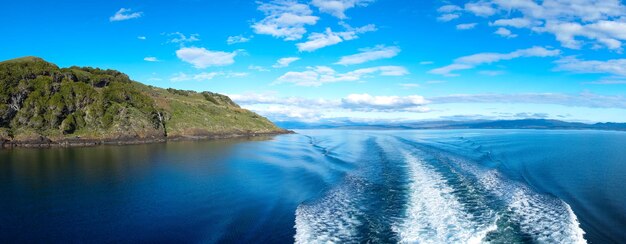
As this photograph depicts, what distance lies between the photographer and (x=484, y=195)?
2233cm

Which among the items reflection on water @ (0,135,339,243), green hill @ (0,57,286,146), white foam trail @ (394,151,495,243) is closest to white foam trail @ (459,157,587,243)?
white foam trail @ (394,151,495,243)

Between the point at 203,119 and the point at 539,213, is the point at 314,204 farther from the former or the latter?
A: the point at 203,119

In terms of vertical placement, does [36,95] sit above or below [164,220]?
above

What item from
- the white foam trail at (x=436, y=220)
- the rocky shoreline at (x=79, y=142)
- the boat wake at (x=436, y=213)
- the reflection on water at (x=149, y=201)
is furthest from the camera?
the rocky shoreline at (x=79, y=142)

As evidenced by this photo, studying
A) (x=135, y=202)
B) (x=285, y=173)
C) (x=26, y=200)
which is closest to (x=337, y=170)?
(x=285, y=173)

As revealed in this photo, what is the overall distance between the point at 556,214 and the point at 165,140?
7781cm

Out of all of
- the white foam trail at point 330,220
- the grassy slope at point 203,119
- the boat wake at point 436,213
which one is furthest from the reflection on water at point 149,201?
the grassy slope at point 203,119

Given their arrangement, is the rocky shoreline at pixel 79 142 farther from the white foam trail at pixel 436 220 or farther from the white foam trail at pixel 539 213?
the white foam trail at pixel 539 213

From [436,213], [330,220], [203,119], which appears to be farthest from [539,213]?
[203,119]

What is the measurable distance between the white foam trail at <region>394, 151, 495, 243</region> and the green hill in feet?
219

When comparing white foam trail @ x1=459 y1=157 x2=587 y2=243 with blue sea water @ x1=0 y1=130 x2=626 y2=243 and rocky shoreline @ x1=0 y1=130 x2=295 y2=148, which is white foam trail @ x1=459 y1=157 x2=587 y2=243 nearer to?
blue sea water @ x1=0 y1=130 x2=626 y2=243

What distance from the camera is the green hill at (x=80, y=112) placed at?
6688cm

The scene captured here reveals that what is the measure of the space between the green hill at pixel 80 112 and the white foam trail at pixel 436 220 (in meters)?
66.9

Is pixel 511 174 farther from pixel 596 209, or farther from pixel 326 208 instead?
pixel 326 208
